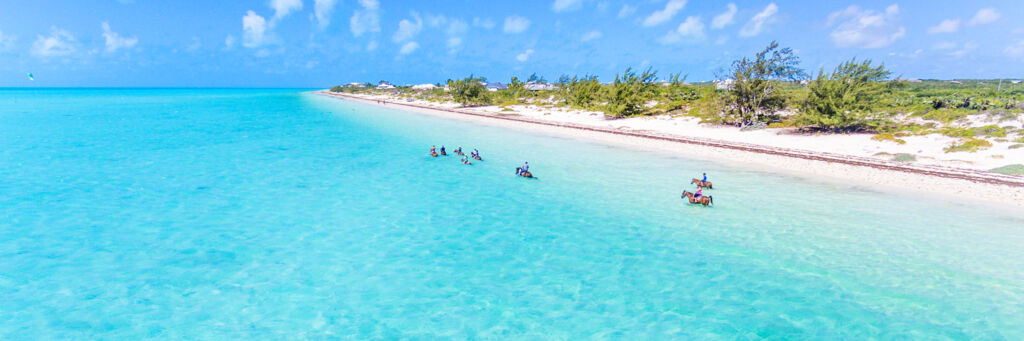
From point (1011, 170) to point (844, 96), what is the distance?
1287cm

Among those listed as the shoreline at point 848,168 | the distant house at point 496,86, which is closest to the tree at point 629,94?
the shoreline at point 848,168

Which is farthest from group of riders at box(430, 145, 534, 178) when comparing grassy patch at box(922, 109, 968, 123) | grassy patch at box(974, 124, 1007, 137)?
grassy patch at box(922, 109, 968, 123)

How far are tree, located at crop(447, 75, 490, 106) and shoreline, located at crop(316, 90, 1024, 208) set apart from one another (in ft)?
162

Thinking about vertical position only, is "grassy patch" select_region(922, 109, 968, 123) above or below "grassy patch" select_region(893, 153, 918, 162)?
above

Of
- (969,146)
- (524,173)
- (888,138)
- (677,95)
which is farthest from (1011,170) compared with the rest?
(677,95)

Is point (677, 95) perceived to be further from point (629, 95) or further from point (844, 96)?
point (844, 96)

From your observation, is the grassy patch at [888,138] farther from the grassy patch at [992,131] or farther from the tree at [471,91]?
the tree at [471,91]

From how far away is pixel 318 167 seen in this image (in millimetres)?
26109

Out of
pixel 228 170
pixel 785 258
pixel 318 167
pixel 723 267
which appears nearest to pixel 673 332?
pixel 723 267

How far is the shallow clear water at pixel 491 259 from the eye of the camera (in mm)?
9461

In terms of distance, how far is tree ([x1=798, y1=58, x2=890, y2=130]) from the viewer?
3322 centimetres

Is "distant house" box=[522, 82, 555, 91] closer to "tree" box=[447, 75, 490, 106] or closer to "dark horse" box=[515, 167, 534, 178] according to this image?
"tree" box=[447, 75, 490, 106]

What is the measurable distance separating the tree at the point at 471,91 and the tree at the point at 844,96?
2361 inches

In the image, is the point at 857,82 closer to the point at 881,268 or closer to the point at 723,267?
the point at 881,268
